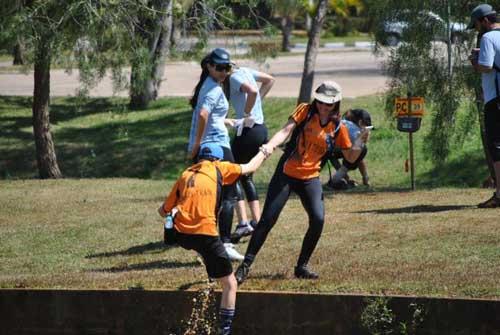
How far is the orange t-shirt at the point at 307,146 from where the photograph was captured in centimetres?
907

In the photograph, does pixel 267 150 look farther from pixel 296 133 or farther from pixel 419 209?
pixel 419 209

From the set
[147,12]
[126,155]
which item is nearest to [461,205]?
[147,12]

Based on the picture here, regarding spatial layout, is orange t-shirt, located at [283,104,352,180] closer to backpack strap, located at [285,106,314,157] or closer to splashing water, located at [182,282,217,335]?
backpack strap, located at [285,106,314,157]

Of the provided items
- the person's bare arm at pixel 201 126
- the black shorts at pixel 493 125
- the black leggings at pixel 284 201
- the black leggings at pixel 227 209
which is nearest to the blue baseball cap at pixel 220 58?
the person's bare arm at pixel 201 126

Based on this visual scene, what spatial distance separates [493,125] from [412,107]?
12.5ft

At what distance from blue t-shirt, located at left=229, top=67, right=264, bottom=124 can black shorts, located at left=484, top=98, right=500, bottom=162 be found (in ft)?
7.49

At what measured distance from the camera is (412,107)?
49.2 ft

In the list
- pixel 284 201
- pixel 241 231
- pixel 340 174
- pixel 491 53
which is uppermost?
pixel 491 53

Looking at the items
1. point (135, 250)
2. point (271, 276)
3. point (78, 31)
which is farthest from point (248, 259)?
point (78, 31)

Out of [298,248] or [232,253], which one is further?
[298,248]

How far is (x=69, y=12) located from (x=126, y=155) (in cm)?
725

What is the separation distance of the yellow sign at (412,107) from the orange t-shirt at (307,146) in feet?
19.8

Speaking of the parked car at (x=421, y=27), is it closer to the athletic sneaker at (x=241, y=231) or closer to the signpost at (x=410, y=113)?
the signpost at (x=410, y=113)

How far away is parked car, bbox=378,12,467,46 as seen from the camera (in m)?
15.3
